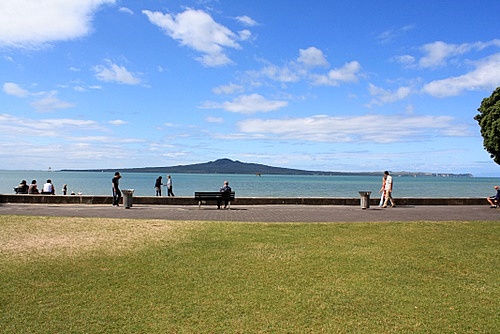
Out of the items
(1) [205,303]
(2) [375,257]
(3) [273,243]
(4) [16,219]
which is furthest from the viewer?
(4) [16,219]

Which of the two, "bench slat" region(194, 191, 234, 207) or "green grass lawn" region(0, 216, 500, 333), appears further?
"bench slat" region(194, 191, 234, 207)

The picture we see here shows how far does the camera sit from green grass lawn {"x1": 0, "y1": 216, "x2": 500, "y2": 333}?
5.02 metres

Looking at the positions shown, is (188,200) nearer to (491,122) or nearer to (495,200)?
(495,200)

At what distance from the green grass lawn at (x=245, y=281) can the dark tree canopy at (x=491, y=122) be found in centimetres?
1054

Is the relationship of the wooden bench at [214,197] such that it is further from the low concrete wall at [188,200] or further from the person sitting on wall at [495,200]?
the person sitting on wall at [495,200]

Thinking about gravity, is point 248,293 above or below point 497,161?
below

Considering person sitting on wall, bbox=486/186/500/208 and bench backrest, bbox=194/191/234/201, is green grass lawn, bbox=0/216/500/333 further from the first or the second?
person sitting on wall, bbox=486/186/500/208

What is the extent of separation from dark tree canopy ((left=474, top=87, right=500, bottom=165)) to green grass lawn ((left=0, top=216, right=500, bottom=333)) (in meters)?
10.5

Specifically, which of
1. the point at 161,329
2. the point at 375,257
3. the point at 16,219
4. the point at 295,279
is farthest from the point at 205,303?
the point at 16,219

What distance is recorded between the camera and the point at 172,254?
8461mm

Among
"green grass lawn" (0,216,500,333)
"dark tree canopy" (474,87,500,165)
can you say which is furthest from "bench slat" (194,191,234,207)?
"dark tree canopy" (474,87,500,165)

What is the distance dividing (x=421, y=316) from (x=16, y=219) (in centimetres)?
1180

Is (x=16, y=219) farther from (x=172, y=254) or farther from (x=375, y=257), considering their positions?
(x=375, y=257)

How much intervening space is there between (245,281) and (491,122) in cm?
1823
